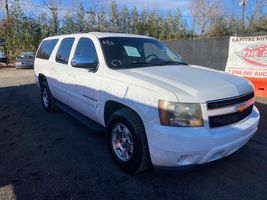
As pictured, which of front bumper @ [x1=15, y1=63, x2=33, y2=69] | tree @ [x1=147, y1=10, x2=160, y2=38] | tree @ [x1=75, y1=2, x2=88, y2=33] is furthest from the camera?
tree @ [x1=147, y1=10, x2=160, y2=38]

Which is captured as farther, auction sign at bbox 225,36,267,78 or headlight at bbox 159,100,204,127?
auction sign at bbox 225,36,267,78

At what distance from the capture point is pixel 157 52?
15.0ft

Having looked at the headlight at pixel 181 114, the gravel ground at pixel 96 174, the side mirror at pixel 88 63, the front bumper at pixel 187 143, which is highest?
the side mirror at pixel 88 63

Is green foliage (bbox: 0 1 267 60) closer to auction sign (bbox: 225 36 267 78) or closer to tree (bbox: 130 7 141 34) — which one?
tree (bbox: 130 7 141 34)

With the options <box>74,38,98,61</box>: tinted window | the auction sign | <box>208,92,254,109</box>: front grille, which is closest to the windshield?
<box>74,38,98,61</box>: tinted window

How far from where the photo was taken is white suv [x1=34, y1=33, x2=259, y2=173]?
277 centimetres

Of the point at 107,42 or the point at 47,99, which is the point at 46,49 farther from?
the point at 107,42

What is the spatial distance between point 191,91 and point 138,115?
712 mm

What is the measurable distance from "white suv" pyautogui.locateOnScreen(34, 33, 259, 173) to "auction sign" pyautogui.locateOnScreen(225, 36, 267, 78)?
4140 mm

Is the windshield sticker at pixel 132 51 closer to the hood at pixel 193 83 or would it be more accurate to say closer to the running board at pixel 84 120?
the hood at pixel 193 83

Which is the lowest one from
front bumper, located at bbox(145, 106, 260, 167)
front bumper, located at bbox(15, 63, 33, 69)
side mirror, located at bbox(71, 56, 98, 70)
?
front bumper, located at bbox(15, 63, 33, 69)

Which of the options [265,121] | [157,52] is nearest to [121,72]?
[157,52]

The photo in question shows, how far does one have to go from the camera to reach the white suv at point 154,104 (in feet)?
9.10

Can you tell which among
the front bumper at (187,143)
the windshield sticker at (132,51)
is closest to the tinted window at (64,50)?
the windshield sticker at (132,51)
